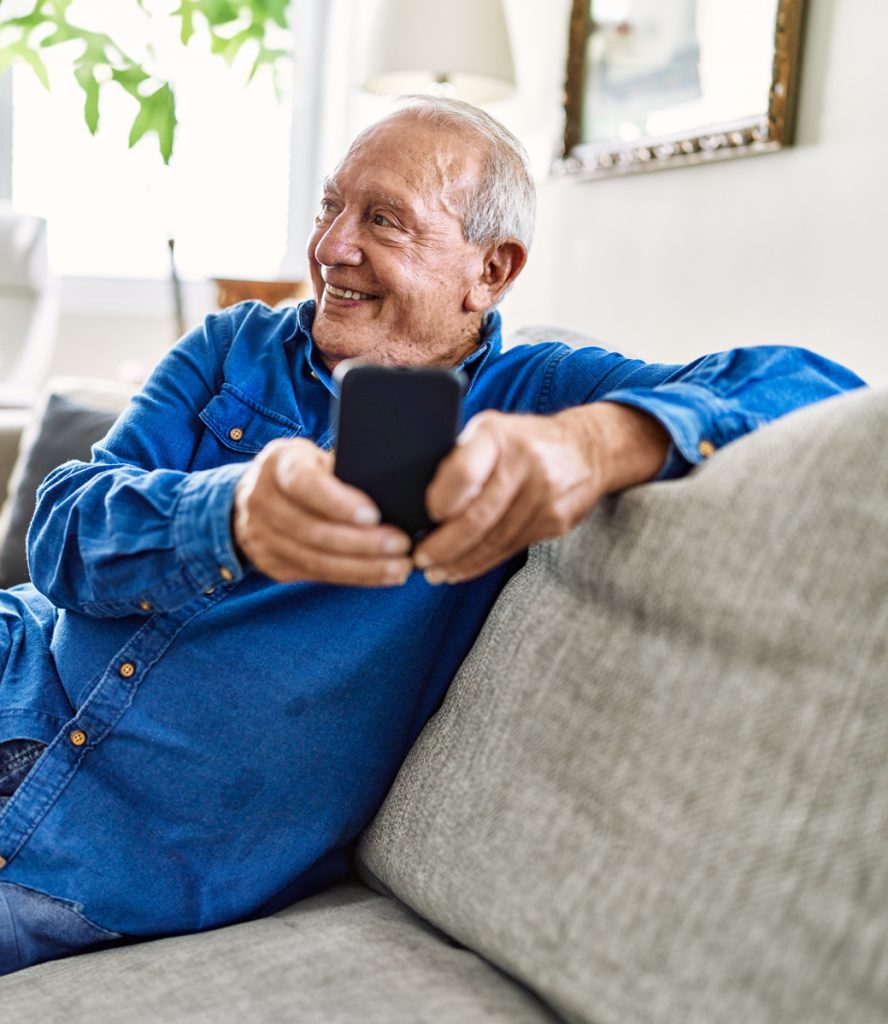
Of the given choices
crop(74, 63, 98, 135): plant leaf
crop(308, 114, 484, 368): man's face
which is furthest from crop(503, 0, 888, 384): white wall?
crop(74, 63, 98, 135): plant leaf

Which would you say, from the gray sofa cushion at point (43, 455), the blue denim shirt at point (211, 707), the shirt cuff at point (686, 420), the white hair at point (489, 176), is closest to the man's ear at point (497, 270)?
the white hair at point (489, 176)

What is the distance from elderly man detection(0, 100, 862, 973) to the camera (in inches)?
31.4

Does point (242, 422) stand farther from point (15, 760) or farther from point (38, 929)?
point (38, 929)

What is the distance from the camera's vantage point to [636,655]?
2.62 ft

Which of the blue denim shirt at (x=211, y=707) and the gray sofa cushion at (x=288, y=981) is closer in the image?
the gray sofa cushion at (x=288, y=981)

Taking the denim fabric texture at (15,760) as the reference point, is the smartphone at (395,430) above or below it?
above

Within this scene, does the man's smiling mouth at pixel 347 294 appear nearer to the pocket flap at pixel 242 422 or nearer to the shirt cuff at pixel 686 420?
the pocket flap at pixel 242 422

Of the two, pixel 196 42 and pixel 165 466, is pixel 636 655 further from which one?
pixel 196 42

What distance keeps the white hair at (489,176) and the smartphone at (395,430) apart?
0.53 m

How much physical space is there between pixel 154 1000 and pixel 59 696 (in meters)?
0.33

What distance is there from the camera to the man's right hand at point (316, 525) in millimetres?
743

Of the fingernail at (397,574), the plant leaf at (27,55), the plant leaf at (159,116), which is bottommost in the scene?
the fingernail at (397,574)

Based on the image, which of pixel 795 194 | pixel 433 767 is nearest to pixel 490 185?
pixel 433 767

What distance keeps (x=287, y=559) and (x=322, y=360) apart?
456 mm
